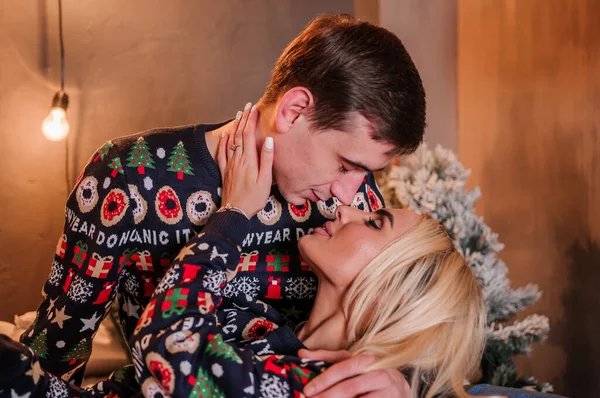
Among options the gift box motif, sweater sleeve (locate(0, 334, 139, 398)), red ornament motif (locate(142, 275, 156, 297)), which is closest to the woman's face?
the gift box motif

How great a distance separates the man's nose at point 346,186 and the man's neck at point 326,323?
0.66 feet

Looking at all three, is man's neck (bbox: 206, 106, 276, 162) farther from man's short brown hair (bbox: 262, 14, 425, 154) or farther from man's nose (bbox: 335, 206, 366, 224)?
man's nose (bbox: 335, 206, 366, 224)

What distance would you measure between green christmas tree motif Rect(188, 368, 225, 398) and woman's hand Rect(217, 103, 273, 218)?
345 millimetres

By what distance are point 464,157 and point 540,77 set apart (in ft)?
2.20

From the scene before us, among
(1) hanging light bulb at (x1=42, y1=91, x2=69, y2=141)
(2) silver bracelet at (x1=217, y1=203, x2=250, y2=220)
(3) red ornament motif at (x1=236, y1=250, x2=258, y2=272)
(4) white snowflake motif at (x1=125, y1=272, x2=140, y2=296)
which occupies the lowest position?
(4) white snowflake motif at (x1=125, y1=272, x2=140, y2=296)

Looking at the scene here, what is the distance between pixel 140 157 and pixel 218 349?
0.51 metres

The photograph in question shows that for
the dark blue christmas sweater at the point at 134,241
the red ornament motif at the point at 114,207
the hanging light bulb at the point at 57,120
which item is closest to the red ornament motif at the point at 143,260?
the dark blue christmas sweater at the point at 134,241

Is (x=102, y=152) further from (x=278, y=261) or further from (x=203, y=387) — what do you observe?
(x=203, y=387)

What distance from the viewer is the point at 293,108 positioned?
57.1 inches

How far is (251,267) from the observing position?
5.29ft

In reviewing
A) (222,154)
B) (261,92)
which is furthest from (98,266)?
(261,92)

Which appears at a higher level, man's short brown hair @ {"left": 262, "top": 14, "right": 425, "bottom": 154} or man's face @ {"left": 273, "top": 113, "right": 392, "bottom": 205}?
man's short brown hair @ {"left": 262, "top": 14, "right": 425, "bottom": 154}

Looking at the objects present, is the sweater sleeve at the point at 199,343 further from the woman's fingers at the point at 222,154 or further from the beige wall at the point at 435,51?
the beige wall at the point at 435,51

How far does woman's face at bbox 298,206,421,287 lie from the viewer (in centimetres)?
149
